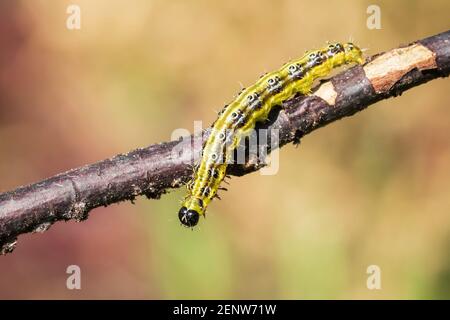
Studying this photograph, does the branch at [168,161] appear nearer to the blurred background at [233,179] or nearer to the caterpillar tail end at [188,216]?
the caterpillar tail end at [188,216]

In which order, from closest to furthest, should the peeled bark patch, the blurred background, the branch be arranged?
the branch → the peeled bark patch → the blurred background

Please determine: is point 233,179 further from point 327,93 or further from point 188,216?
point 327,93

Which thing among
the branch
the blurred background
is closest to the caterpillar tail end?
the branch

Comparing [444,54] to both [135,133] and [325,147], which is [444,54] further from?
[135,133]

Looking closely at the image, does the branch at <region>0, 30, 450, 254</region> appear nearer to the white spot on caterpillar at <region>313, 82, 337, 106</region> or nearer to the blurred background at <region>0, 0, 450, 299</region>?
the white spot on caterpillar at <region>313, 82, 337, 106</region>

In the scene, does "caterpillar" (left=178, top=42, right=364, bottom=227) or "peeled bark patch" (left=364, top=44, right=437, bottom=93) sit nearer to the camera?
"peeled bark patch" (left=364, top=44, right=437, bottom=93)

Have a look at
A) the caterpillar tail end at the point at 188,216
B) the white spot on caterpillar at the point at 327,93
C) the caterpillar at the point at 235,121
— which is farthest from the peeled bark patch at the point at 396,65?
the caterpillar tail end at the point at 188,216
